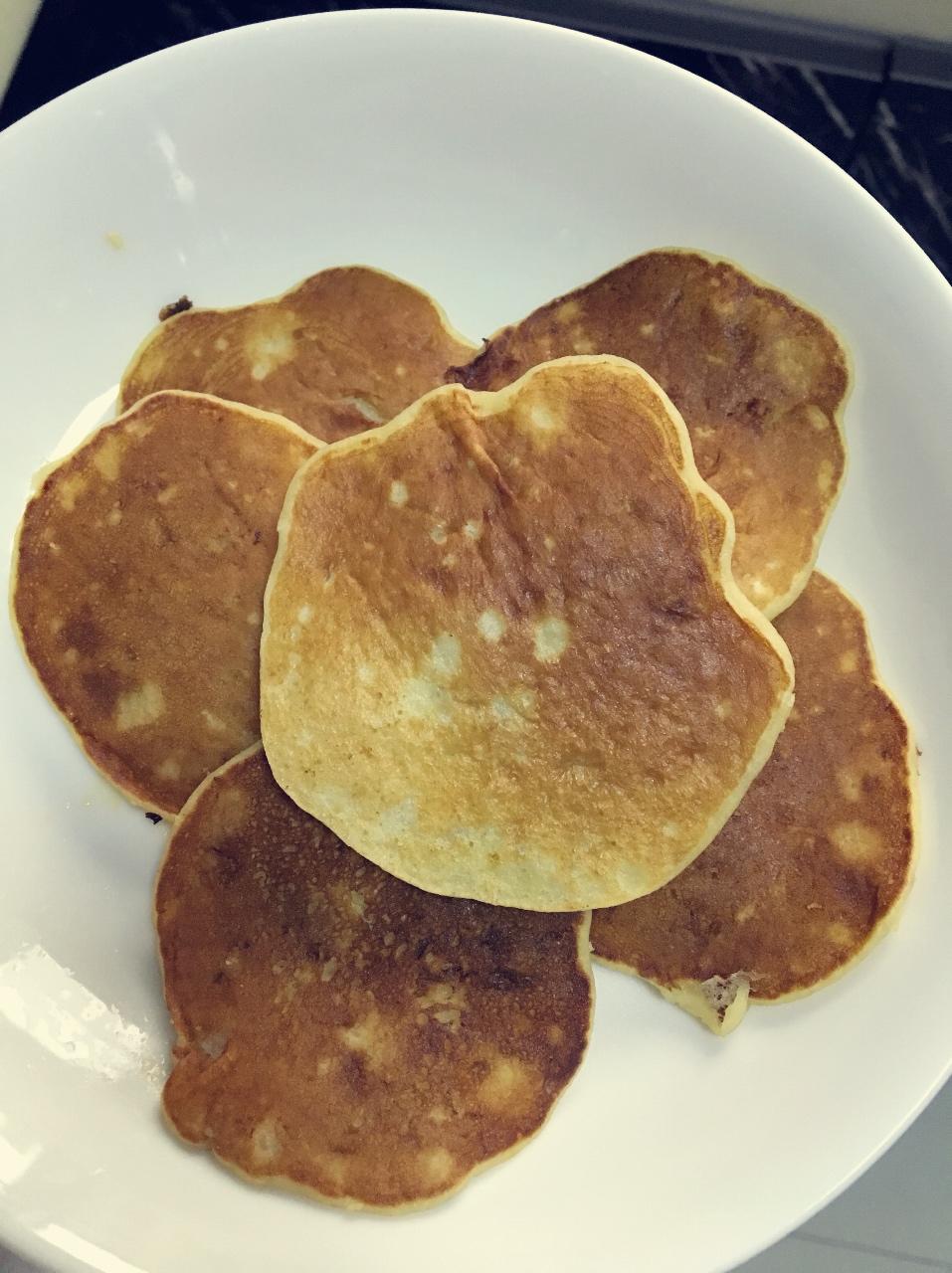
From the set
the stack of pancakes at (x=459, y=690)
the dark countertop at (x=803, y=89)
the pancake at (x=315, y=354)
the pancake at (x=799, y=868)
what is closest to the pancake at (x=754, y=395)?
the stack of pancakes at (x=459, y=690)

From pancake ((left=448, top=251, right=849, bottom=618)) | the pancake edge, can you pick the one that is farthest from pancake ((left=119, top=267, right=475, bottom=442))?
pancake ((left=448, top=251, right=849, bottom=618))

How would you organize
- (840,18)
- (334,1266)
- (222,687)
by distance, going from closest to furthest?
1. (334,1266)
2. (222,687)
3. (840,18)

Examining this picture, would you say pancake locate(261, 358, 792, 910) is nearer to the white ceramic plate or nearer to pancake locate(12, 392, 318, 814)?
pancake locate(12, 392, 318, 814)

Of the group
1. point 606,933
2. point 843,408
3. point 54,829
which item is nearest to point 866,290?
point 843,408

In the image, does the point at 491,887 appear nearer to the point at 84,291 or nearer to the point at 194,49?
the point at 84,291

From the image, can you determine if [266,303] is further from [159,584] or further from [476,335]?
[159,584]
